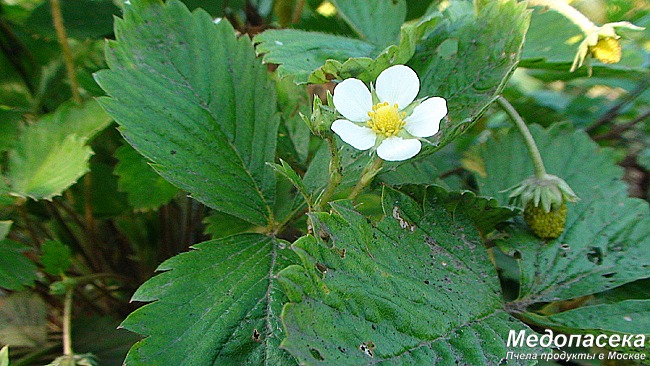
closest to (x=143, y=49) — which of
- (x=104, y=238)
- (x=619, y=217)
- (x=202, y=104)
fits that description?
(x=202, y=104)

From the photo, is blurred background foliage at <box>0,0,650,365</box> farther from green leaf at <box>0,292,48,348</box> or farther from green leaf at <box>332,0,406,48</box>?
green leaf at <box>332,0,406,48</box>

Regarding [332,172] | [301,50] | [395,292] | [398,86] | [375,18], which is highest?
[375,18]

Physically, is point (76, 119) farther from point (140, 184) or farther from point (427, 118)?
point (427, 118)

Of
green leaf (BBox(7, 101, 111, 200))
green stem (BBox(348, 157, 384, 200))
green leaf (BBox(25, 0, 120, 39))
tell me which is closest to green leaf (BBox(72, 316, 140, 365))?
green leaf (BBox(7, 101, 111, 200))

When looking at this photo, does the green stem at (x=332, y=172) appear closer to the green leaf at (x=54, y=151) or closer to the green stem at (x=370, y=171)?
the green stem at (x=370, y=171)

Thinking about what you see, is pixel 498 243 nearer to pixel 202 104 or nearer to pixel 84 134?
pixel 202 104

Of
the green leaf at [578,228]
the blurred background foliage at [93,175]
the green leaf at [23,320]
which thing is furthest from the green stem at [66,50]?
the green leaf at [578,228]

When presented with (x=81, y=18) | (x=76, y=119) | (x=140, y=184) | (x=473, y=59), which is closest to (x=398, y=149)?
(x=473, y=59)
